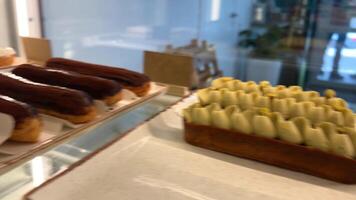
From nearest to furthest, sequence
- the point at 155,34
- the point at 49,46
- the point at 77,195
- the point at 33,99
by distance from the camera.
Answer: the point at 77,195, the point at 33,99, the point at 49,46, the point at 155,34

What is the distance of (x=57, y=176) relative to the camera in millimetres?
504

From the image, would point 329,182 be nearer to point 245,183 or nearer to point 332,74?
point 245,183

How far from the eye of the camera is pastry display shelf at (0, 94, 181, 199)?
1.69 feet

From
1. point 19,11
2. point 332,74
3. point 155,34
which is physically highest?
point 19,11

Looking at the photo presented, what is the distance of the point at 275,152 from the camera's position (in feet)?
1.80

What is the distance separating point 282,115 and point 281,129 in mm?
63

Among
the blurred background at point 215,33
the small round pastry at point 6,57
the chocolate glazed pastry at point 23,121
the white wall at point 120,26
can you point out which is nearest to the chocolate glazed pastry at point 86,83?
the chocolate glazed pastry at point 23,121

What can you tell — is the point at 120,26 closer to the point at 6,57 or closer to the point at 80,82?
the point at 6,57

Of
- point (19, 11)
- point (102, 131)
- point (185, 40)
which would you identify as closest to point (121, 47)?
point (185, 40)

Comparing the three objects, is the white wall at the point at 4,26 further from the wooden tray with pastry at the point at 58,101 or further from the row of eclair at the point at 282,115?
the row of eclair at the point at 282,115

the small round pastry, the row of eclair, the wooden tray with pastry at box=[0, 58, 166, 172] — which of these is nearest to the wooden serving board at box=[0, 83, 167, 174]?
the wooden tray with pastry at box=[0, 58, 166, 172]

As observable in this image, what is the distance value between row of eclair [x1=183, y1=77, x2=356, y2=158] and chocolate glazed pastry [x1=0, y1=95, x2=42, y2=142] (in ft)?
0.90

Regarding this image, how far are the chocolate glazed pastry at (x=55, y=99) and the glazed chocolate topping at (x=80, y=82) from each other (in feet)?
0.18

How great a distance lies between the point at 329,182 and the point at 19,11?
5.32ft
